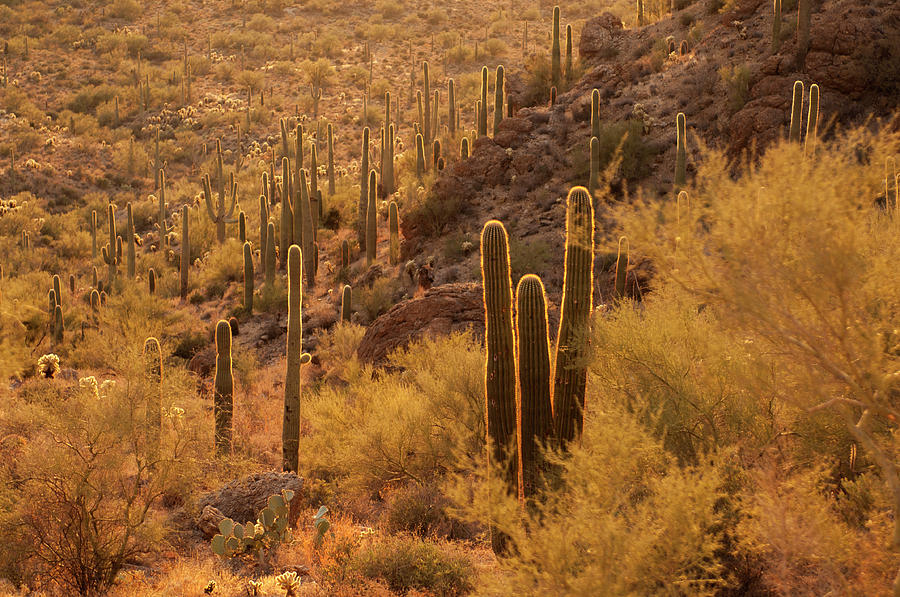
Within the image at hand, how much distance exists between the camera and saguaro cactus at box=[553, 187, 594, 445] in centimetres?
864

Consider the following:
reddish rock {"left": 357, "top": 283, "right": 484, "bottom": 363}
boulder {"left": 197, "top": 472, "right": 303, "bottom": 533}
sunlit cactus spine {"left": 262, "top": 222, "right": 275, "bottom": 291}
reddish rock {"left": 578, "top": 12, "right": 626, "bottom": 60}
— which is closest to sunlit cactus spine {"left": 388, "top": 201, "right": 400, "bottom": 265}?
sunlit cactus spine {"left": 262, "top": 222, "right": 275, "bottom": 291}

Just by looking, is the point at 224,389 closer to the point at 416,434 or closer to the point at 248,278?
the point at 416,434

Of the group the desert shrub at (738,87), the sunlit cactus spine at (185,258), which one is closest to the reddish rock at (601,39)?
the desert shrub at (738,87)

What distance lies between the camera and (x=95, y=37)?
179 feet

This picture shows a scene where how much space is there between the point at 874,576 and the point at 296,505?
23.9 feet

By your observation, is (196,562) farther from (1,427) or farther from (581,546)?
(581,546)

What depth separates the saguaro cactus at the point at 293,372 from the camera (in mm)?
12227

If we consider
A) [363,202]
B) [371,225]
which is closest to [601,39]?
[363,202]

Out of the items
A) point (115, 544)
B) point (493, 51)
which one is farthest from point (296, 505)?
point (493, 51)

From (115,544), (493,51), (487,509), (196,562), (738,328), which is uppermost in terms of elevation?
(493,51)

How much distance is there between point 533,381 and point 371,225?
1590 centimetres

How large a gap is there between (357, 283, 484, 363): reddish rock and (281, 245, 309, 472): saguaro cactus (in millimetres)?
3304

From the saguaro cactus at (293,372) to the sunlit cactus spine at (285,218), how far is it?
1237 cm

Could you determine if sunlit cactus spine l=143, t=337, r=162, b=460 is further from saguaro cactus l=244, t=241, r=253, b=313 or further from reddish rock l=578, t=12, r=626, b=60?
reddish rock l=578, t=12, r=626, b=60
